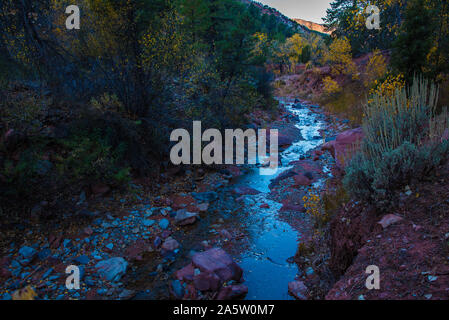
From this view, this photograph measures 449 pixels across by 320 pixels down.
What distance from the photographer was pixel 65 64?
699 centimetres

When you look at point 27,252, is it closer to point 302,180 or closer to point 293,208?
point 293,208

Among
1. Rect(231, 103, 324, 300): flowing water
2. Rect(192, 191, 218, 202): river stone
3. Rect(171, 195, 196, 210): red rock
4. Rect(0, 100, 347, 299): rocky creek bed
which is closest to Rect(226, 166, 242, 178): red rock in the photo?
Rect(231, 103, 324, 300): flowing water

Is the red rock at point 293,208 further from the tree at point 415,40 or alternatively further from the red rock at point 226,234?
the tree at point 415,40

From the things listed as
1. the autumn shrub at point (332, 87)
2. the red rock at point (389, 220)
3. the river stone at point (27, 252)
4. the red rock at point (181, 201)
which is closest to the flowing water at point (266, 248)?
the red rock at point (181, 201)

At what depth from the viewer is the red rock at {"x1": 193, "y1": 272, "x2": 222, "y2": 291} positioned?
172 inches

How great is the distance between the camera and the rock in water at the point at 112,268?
4.86 m

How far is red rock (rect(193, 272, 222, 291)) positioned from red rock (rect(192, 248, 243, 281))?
18 cm

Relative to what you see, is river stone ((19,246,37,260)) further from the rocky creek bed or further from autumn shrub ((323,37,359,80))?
autumn shrub ((323,37,359,80))

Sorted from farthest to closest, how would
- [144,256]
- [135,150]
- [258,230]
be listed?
[135,150] → [258,230] → [144,256]

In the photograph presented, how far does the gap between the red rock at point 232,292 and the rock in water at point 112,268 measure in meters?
1.94

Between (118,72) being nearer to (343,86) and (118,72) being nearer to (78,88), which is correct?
(78,88)

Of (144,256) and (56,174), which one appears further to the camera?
(56,174)
